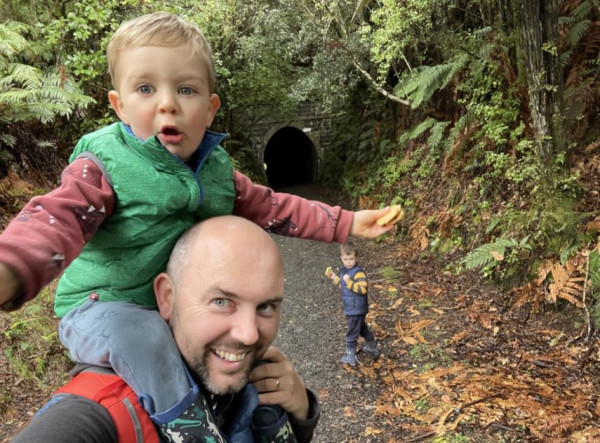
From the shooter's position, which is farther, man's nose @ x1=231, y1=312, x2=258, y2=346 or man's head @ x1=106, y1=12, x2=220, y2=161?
man's head @ x1=106, y1=12, x2=220, y2=161

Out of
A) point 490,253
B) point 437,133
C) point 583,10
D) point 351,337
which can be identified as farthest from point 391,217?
point 437,133

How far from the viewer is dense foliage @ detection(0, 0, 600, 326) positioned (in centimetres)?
557

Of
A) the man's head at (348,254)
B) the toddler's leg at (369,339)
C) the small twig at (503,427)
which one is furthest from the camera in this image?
the toddler's leg at (369,339)

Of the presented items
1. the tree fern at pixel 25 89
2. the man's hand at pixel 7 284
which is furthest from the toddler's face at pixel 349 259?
the tree fern at pixel 25 89

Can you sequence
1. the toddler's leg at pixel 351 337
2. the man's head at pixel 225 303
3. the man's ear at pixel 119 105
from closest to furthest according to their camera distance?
the man's head at pixel 225 303
the man's ear at pixel 119 105
the toddler's leg at pixel 351 337

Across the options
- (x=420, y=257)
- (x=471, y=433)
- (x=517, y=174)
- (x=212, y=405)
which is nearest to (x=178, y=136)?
(x=212, y=405)

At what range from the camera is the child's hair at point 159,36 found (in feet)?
4.58

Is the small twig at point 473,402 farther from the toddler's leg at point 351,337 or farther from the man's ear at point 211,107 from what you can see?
the man's ear at point 211,107

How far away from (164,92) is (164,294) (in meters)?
0.64

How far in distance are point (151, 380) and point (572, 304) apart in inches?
204

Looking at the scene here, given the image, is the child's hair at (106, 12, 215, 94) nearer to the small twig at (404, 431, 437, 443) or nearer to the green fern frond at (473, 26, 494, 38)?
the small twig at (404, 431, 437, 443)

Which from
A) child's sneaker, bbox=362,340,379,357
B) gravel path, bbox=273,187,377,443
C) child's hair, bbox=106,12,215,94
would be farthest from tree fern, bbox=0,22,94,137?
child's hair, bbox=106,12,215,94

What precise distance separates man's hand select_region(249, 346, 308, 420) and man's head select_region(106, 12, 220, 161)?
2.61 feet

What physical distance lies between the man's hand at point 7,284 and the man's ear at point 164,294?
51cm
